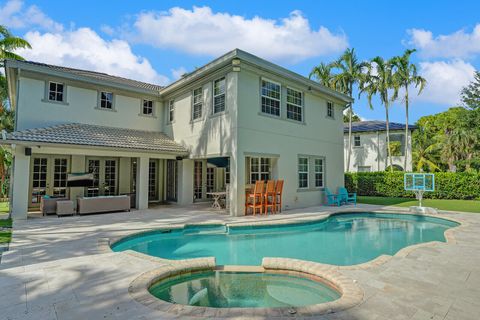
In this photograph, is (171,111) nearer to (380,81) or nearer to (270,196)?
(270,196)

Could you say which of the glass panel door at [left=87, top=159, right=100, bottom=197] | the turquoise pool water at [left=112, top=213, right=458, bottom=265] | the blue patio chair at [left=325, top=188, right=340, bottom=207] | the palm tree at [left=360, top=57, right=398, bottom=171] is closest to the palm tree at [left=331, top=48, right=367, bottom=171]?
the palm tree at [left=360, top=57, right=398, bottom=171]

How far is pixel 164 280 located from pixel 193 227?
16.7 ft

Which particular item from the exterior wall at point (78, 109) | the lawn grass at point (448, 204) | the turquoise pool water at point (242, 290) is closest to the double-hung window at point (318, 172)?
the lawn grass at point (448, 204)

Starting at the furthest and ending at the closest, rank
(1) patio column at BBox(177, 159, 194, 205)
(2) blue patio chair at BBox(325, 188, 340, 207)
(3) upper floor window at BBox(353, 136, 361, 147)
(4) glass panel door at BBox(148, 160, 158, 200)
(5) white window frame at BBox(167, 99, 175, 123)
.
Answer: (3) upper floor window at BBox(353, 136, 361, 147) → (4) glass panel door at BBox(148, 160, 158, 200) → (5) white window frame at BBox(167, 99, 175, 123) → (2) blue patio chair at BBox(325, 188, 340, 207) → (1) patio column at BBox(177, 159, 194, 205)

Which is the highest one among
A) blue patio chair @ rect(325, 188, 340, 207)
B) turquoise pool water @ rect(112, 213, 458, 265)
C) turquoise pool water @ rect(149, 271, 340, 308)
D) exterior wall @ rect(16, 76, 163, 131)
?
exterior wall @ rect(16, 76, 163, 131)

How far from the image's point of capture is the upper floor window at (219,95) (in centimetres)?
1333

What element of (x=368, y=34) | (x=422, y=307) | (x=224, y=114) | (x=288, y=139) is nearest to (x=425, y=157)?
(x=368, y=34)

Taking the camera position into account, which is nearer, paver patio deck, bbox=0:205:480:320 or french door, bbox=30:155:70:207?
paver patio deck, bbox=0:205:480:320

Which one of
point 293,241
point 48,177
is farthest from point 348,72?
point 48,177

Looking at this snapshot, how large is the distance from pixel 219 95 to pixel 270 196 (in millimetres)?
5577

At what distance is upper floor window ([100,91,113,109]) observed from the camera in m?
15.5

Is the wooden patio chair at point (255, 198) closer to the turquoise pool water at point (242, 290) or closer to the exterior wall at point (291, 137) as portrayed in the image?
the exterior wall at point (291, 137)

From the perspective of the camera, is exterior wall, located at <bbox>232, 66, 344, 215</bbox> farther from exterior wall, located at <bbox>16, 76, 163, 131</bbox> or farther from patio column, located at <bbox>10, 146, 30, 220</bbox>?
patio column, located at <bbox>10, 146, 30, 220</bbox>

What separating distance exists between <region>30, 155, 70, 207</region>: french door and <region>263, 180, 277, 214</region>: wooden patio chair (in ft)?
35.6
